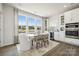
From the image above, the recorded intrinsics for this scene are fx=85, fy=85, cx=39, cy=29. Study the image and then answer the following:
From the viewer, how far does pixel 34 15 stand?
293 inches

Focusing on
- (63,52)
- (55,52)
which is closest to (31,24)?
(55,52)

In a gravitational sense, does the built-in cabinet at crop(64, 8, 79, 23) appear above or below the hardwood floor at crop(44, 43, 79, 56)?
above

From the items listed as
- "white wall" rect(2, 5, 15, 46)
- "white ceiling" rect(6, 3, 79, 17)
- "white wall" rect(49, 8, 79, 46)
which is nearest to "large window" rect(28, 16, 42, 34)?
"white wall" rect(49, 8, 79, 46)

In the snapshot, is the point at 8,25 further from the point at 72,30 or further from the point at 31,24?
the point at 72,30

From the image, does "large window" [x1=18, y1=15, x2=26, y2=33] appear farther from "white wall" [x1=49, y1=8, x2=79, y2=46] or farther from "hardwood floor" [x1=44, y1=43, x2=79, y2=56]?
"hardwood floor" [x1=44, y1=43, x2=79, y2=56]

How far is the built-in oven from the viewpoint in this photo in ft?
14.8

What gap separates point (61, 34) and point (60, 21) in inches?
42.4

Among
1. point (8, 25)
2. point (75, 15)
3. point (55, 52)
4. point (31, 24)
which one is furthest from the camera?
point (31, 24)

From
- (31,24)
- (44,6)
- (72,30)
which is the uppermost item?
(44,6)

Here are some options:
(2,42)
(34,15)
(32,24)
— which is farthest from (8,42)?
(34,15)

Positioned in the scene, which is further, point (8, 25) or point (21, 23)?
point (21, 23)

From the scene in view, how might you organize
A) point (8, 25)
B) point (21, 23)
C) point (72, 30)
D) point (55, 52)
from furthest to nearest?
point (21, 23)
point (8, 25)
point (72, 30)
point (55, 52)

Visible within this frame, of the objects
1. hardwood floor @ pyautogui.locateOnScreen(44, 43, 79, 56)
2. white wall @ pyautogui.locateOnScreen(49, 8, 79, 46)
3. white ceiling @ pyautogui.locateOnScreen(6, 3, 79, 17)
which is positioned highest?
white ceiling @ pyautogui.locateOnScreen(6, 3, 79, 17)

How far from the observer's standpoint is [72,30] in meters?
4.74
